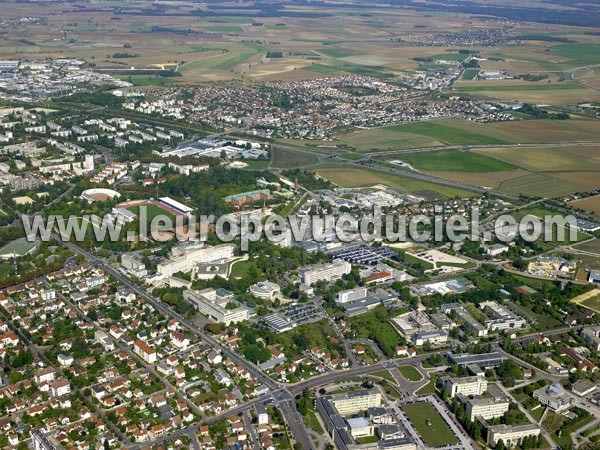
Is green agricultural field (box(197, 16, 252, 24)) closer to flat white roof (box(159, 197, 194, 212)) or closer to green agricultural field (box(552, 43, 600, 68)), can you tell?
green agricultural field (box(552, 43, 600, 68))

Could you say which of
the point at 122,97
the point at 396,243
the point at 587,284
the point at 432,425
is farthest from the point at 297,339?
the point at 122,97

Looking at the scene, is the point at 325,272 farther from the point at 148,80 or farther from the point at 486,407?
the point at 148,80

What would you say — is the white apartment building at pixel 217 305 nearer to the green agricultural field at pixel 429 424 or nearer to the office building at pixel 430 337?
the office building at pixel 430 337

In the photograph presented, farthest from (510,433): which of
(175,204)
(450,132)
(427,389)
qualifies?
(450,132)

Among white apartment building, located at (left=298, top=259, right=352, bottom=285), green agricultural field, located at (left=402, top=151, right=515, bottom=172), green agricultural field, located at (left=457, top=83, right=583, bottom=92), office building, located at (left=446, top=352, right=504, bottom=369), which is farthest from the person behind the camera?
green agricultural field, located at (left=457, top=83, right=583, bottom=92)

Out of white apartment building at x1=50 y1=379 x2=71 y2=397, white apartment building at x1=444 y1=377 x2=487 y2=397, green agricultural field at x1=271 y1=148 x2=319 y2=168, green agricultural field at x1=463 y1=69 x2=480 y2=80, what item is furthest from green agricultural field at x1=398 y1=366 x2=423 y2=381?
green agricultural field at x1=463 y1=69 x2=480 y2=80

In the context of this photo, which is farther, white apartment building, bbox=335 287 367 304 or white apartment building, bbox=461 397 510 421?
white apartment building, bbox=335 287 367 304
